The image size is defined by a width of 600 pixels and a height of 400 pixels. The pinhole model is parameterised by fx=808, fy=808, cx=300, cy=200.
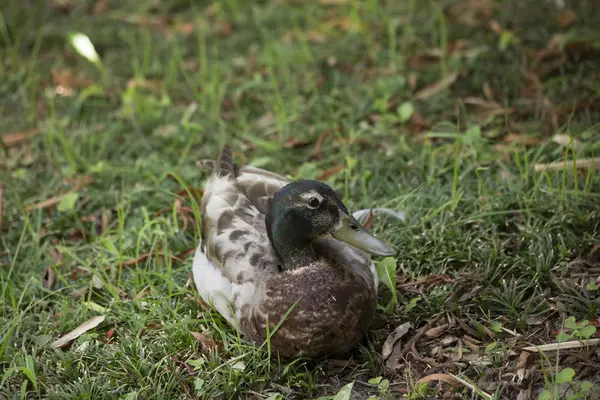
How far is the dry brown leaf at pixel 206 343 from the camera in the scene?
3297mm

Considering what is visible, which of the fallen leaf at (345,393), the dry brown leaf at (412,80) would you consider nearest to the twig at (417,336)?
the fallen leaf at (345,393)

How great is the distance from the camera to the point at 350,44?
5664 millimetres

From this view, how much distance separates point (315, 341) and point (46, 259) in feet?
5.71

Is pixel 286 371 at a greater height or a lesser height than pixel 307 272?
lesser

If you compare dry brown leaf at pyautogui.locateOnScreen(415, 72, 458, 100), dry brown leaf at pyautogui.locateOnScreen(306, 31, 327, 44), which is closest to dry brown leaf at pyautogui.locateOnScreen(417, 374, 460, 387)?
dry brown leaf at pyautogui.locateOnScreen(415, 72, 458, 100)

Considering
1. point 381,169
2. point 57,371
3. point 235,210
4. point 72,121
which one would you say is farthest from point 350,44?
point 57,371

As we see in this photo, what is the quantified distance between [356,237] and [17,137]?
9.32ft

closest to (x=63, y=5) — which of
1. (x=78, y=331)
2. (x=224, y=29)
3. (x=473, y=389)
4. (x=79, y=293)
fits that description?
(x=224, y=29)

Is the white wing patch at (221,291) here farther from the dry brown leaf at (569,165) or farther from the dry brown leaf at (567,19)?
the dry brown leaf at (567,19)

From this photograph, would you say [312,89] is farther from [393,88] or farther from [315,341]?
[315,341]

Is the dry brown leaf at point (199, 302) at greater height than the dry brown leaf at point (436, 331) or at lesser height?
lesser

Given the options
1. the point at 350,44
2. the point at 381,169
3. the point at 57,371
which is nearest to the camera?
the point at 57,371

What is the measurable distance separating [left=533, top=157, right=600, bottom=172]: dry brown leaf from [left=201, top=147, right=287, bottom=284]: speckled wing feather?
1.29 meters

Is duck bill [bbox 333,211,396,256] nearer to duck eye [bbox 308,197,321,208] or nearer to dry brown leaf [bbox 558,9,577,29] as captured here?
duck eye [bbox 308,197,321,208]
